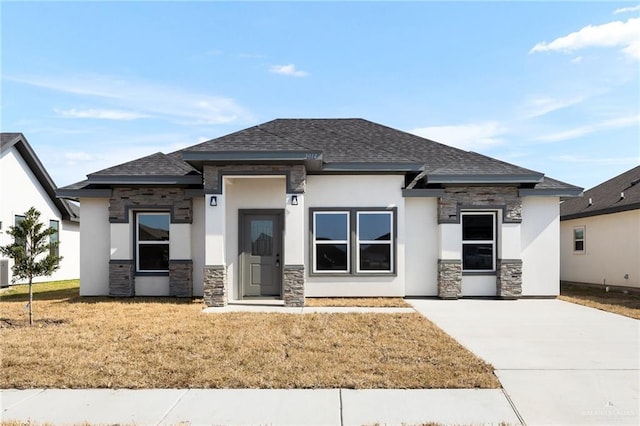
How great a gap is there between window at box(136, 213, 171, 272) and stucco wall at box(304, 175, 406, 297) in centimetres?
426

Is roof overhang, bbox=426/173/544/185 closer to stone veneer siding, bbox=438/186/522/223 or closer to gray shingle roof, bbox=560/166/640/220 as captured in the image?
stone veneer siding, bbox=438/186/522/223

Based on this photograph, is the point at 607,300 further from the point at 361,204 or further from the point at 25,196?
the point at 25,196

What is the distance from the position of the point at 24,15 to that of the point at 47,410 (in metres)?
8.99

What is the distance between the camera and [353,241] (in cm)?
1226

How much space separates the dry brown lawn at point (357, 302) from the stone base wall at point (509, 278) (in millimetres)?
3004

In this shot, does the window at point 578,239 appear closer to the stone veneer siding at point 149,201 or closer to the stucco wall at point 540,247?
the stucco wall at point 540,247

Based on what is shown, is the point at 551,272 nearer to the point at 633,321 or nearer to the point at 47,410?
the point at 633,321

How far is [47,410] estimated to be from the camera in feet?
14.6

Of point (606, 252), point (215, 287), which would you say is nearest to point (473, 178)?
point (215, 287)

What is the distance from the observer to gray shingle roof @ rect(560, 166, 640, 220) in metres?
15.6

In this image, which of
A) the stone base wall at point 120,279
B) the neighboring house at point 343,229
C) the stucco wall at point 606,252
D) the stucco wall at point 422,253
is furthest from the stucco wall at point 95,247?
the stucco wall at point 606,252

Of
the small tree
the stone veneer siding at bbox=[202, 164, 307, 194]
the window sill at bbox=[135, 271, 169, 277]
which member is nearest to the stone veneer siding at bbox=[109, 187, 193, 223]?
the window sill at bbox=[135, 271, 169, 277]

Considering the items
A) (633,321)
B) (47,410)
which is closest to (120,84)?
(47,410)

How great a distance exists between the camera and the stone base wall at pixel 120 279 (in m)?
12.6
